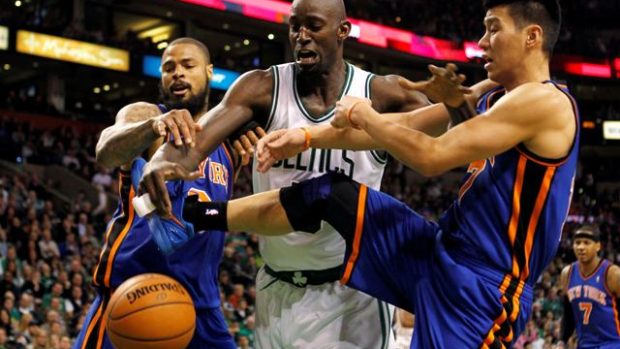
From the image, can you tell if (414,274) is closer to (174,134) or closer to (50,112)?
(174,134)

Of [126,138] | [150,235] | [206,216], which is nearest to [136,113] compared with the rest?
[126,138]

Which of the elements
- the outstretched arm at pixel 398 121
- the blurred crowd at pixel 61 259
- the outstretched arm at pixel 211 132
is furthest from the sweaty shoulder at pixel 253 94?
the blurred crowd at pixel 61 259

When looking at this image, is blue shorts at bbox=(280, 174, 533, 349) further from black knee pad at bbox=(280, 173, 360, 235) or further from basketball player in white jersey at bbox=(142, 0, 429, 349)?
basketball player in white jersey at bbox=(142, 0, 429, 349)

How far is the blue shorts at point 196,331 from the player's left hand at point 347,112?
156cm

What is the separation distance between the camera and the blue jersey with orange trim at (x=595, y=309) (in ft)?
29.1

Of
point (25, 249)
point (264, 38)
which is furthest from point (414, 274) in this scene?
point (264, 38)

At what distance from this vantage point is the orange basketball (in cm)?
403

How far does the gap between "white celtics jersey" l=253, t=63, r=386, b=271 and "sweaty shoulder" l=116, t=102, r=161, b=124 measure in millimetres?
792

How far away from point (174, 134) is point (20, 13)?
2064 centimetres

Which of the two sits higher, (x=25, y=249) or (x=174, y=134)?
(x=174, y=134)

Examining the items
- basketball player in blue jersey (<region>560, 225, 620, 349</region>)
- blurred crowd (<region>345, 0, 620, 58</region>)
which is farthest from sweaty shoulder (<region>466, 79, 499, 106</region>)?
blurred crowd (<region>345, 0, 620, 58</region>)

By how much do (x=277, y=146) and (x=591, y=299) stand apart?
615 cm

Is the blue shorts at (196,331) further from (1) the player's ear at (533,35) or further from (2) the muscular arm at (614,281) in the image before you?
(2) the muscular arm at (614,281)

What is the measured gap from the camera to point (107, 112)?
23.8m
